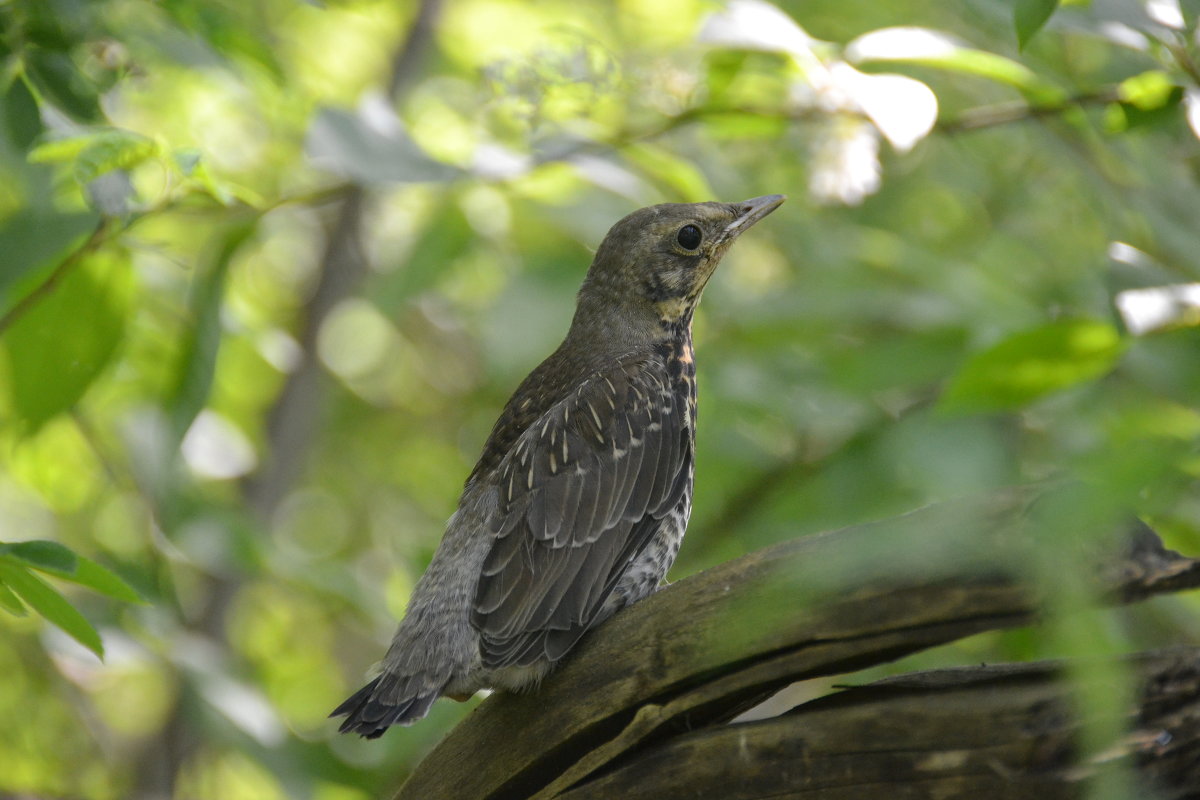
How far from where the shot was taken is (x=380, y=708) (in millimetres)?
2799

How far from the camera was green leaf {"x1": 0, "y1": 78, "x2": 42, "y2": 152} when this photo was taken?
2578 millimetres

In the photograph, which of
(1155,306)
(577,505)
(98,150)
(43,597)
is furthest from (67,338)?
(1155,306)

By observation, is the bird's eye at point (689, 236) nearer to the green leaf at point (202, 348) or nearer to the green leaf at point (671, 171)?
the green leaf at point (671, 171)

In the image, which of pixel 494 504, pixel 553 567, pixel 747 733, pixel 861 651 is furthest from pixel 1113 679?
pixel 494 504

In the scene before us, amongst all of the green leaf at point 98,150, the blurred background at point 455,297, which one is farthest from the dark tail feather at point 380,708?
the green leaf at point 98,150

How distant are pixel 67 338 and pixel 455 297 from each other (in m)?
3.15

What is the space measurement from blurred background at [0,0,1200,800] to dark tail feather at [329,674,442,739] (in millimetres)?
626

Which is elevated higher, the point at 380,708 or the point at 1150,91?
the point at 1150,91

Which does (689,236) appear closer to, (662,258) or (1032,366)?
(662,258)

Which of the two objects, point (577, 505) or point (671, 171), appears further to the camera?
point (671, 171)

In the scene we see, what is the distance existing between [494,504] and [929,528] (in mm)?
2153

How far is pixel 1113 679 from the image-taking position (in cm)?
95

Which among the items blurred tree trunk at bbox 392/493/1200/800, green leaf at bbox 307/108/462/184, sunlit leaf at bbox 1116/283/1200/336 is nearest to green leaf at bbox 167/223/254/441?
green leaf at bbox 307/108/462/184

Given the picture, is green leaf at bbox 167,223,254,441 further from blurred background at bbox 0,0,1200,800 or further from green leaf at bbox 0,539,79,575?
green leaf at bbox 0,539,79,575
